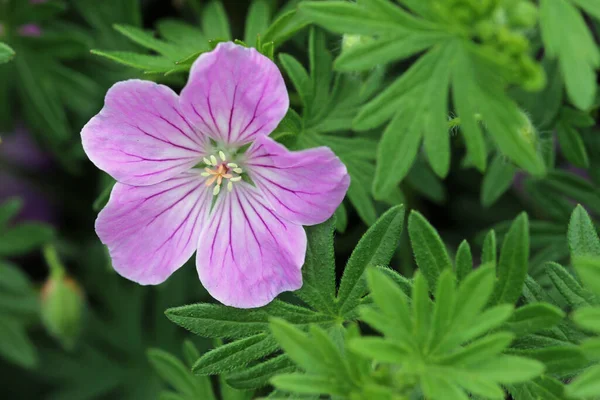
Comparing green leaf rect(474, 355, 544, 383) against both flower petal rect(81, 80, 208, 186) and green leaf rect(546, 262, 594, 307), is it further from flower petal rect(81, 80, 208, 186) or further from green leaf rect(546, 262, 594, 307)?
flower petal rect(81, 80, 208, 186)

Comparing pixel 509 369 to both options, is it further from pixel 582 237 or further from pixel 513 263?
pixel 582 237

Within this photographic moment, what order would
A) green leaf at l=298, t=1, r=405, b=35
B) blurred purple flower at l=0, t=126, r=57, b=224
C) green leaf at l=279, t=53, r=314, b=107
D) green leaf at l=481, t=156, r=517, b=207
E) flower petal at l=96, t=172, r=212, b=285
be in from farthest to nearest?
blurred purple flower at l=0, t=126, r=57, b=224 < green leaf at l=481, t=156, r=517, b=207 < green leaf at l=279, t=53, r=314, b=107 < flower petal at l=96, t=172, r=212, b=285 < green leaf at l=298, t=1, r=405, b=35

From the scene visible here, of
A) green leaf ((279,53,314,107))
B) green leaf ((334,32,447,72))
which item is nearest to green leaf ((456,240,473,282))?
green leaf ((334,32,447,72))

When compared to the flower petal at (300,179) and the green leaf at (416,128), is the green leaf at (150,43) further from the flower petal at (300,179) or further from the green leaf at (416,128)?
the green leaf at (416,128)

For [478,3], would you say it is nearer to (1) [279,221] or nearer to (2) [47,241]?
(1) [279,221]

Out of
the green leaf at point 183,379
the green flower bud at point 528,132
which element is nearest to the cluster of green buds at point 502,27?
the green flower bud at point 528,132
